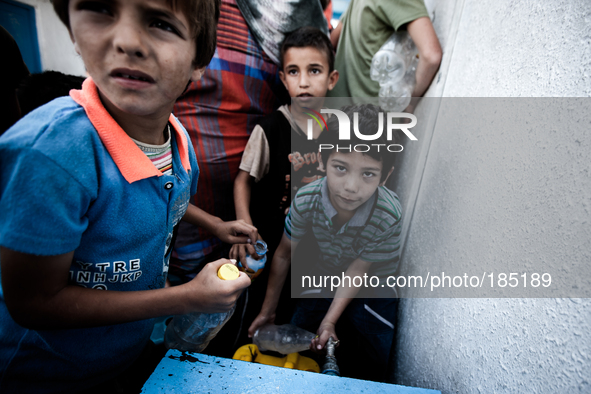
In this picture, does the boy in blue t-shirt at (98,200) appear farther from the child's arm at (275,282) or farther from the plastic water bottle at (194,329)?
the child's arm at (275,282)

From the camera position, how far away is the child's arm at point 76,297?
0.52 metres

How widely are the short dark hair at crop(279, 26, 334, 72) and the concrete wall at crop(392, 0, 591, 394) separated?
631 millimetres

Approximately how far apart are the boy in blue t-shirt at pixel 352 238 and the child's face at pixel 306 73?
25 cm

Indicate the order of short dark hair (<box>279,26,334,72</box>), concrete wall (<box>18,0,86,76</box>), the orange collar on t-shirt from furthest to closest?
concrete wall (<box>18,0,86,76</box>) < short dark hair (<box>279,26,334,72</box>) < the orange collar on t-shirt

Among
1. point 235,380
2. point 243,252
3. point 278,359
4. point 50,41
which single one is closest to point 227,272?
point 235,380

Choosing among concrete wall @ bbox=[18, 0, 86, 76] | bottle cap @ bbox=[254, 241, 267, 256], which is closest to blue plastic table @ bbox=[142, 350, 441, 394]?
bottle cap @ bbox=[254, 241, 267, 256]

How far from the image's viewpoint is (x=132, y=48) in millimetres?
550

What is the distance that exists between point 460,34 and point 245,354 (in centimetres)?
147

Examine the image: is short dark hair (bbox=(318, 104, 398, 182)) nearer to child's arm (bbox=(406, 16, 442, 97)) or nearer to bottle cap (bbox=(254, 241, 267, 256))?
child's arm (bbox=(406, 16, 442, 97))

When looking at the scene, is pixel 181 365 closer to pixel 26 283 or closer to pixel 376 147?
pixel 26 283

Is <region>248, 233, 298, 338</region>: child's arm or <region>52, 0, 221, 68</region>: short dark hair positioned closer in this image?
<region>52, 0, 221, 68</region>: short dark hair

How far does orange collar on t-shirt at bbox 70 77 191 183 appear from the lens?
585mm

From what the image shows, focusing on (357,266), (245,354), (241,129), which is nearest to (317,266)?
(357,266)

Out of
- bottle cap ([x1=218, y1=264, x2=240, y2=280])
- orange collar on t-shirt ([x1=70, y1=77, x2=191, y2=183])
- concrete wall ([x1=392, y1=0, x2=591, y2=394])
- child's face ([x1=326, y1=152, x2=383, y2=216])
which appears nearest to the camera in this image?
concrete wall ([x1=392, y1=0, x2=591, y2=394])
